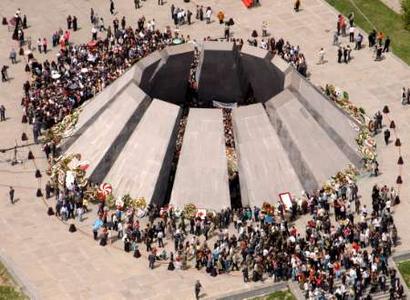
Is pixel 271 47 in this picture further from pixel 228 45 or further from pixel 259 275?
pixel 259 275

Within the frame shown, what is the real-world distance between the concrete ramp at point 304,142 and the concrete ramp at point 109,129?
10.0 m

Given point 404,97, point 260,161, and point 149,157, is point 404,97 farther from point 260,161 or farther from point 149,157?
point 149,157

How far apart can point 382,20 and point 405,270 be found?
133ft

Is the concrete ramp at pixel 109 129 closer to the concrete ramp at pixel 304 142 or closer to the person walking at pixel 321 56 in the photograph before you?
the concrete ramp at pixel 304 142

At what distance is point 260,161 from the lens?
104 m

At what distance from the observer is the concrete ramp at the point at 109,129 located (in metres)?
106

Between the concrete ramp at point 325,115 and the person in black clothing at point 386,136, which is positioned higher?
the concrete ramp at point 325,115

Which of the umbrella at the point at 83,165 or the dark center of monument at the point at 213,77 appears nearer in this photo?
the umbrella at the point at 83,165

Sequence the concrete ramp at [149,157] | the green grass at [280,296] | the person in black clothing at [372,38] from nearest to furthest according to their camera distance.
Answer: the green grass at [280,296]
the concrete ramp at [149,157]
the person in black clothing at [372,38]

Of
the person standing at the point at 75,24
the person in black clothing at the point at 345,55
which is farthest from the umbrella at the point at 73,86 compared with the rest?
the person in black clothing at the point at 345,55

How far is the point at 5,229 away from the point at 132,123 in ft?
40.1

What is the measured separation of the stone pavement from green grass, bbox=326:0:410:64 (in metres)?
Result: 1.41

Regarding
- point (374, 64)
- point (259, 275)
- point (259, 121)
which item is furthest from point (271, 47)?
point (259, 275)

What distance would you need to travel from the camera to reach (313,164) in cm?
10494
